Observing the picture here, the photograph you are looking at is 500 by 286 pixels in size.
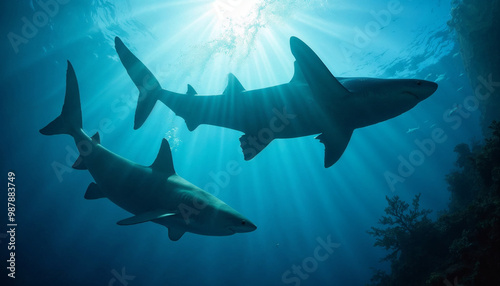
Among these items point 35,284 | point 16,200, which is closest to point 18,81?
point 16,200

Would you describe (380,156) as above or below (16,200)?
below

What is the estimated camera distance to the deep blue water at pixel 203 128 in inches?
782

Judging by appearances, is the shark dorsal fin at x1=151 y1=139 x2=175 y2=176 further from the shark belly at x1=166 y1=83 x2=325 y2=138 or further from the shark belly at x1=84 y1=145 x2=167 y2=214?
the shark belly at x1=166 y1=83 x2=325 y2=138

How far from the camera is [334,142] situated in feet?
15.7

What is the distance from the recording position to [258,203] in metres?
68.5

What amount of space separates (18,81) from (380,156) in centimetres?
6806

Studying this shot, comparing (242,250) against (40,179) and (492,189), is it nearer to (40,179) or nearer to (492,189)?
(40,179)

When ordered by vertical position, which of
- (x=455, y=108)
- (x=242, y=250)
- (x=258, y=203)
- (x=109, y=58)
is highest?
(x=109, y=58)

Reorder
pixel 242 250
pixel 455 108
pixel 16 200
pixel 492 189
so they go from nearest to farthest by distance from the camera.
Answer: pixel 492 189 < pixel 16 200 < pixel 455 108 < pixel 242 250

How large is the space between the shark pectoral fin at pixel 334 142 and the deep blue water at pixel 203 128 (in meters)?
16.8

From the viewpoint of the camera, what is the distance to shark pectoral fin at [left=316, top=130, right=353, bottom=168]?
15.4ft

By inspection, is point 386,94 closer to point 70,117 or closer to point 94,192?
point 94,192

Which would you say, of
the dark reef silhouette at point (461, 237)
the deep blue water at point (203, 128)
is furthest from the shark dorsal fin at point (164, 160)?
the deep blue water at point (203, 128)

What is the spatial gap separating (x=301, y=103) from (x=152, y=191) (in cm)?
415
